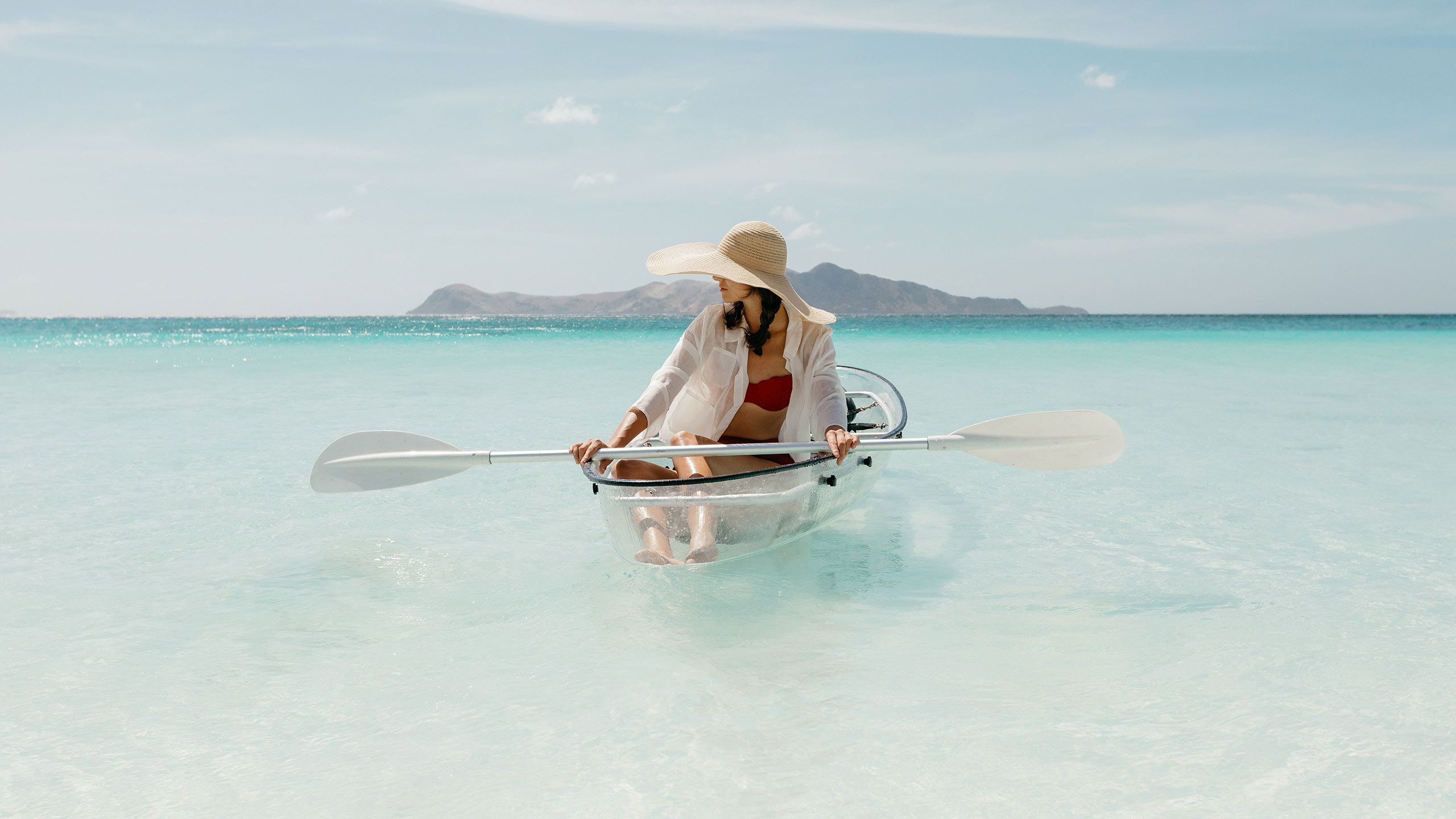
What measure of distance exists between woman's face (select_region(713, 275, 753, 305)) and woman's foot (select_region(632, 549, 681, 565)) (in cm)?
108

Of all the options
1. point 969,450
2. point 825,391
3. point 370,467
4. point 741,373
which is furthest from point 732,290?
point 370,467

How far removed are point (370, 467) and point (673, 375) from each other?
1411mm

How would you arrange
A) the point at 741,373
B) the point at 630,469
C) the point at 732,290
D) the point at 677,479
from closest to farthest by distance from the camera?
the point at 677,479 → the point at 630,469 → the point at 732,290 → the point at 741,373

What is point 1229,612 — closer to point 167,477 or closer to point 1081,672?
point 1081,672

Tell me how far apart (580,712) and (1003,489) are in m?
3.63

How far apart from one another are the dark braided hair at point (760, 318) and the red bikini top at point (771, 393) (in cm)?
14

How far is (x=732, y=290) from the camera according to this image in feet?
11.8

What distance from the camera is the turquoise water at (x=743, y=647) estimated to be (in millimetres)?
2107

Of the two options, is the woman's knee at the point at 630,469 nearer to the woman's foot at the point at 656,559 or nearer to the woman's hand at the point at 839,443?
the woman's foot at the point at 656,559

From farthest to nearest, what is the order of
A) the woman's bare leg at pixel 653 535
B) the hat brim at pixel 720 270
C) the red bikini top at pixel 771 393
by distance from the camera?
the red bikini top at pixel 771 393 → the hat brim at pixel 720 270 → the woman's bare leg at pixel 653 535

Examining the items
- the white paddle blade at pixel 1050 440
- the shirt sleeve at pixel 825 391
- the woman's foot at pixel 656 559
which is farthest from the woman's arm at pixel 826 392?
the woman's foot at pixel 656 559

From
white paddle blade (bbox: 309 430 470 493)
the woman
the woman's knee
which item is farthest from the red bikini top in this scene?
white paddle blade (bbox: 309 430 470 493)

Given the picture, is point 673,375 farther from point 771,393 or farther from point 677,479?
point 677,479

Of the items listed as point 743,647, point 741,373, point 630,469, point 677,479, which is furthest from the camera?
point 741,373
